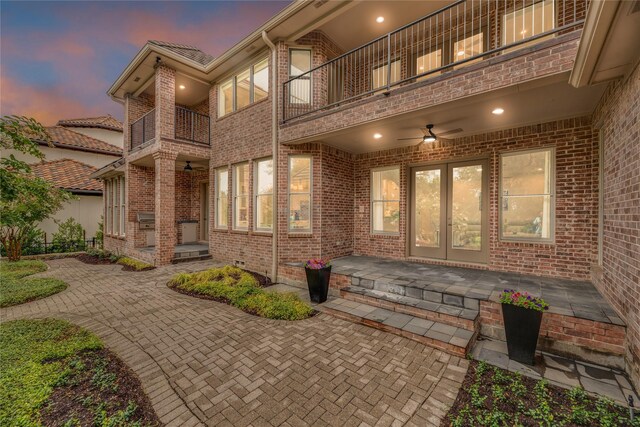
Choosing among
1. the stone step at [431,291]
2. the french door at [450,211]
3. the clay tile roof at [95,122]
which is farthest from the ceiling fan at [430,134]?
the clay tile roof at [95,122]

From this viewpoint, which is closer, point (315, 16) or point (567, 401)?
point (567, 401)

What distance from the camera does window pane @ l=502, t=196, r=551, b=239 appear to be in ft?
15.9

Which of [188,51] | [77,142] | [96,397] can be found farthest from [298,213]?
[77,142]

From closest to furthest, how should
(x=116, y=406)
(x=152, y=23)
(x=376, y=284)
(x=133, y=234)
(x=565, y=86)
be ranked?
(x=116, y=406), (x=565, y=86), (x=376, y=284), (x=133, y=234), (x=152, y=23)

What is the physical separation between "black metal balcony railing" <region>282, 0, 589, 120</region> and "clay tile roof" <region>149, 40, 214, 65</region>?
4110 millimetres

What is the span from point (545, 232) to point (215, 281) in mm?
7081

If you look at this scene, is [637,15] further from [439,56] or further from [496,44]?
[439,56]

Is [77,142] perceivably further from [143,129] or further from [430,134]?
[430,134]

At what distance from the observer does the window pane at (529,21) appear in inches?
194

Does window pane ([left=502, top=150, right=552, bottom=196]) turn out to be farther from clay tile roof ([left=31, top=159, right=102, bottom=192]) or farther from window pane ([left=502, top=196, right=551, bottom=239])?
clay tile roof ([left=31, top=159, right=102, bottom=192])

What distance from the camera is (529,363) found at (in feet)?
9.33

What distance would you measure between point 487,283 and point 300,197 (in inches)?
172

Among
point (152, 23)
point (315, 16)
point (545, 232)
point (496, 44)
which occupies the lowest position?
point (545, 232)

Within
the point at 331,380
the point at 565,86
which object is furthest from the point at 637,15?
the point at 331,380
